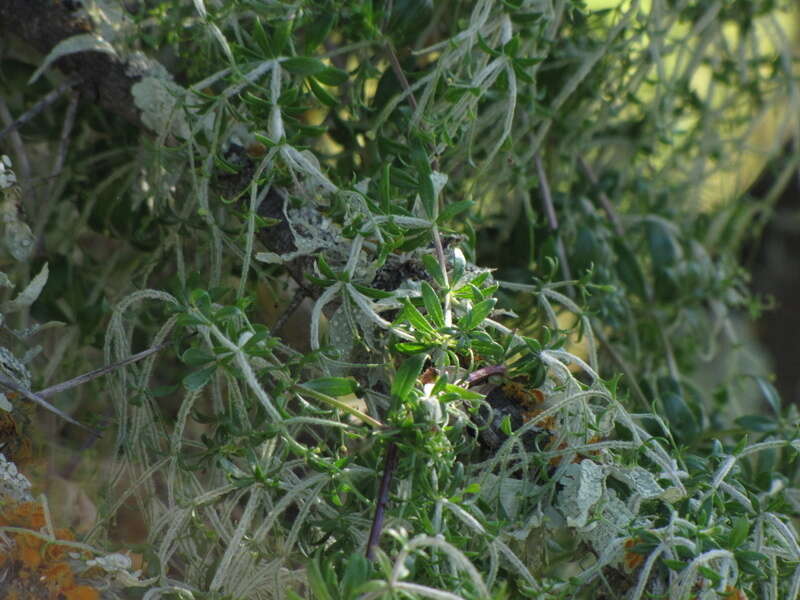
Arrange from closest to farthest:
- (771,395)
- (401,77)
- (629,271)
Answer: (401,77) → (771,395) → (629,271)

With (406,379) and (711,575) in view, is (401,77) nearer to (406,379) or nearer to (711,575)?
(406,379)

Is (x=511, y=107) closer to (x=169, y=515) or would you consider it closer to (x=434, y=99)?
(x=434, y=99)

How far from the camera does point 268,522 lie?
1.71 feet

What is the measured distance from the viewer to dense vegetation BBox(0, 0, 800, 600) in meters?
0.52

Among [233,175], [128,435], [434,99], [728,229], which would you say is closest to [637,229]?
[728,229]

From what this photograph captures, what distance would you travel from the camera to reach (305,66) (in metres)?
0.60

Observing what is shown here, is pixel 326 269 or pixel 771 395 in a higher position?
pixel 326 269

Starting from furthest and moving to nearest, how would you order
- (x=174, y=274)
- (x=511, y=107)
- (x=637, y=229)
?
(x=637, y=229) → (x=174, y=274) → (x=511, y=107)

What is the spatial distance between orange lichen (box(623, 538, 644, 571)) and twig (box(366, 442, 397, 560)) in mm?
151

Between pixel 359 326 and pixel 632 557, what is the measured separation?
0.22m

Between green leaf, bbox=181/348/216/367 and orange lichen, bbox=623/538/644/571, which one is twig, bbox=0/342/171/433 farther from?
orange lichen, bbox=623/538/644/571

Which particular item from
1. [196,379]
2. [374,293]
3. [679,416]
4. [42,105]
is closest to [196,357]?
[196,379]

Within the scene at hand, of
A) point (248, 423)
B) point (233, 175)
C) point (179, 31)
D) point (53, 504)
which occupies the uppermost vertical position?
point (179, 31)

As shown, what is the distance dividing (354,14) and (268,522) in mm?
374
